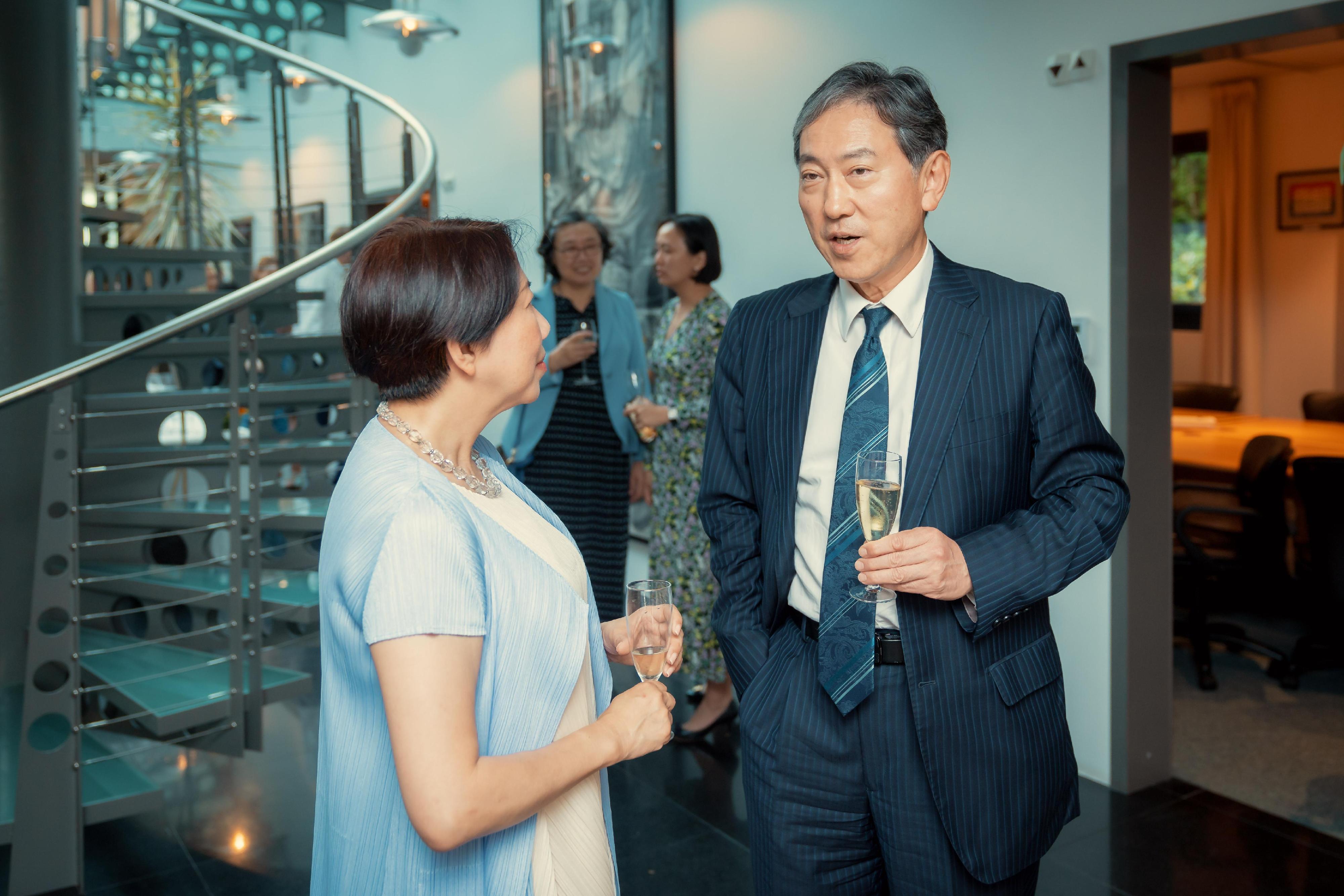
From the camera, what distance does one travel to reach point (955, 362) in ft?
5.06

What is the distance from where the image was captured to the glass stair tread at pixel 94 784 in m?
2.86

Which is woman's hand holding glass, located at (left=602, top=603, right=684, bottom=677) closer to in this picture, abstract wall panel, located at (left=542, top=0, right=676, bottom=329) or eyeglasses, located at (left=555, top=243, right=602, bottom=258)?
eyeglasses, located at (left=555, top=243, right=602, bottom=258)

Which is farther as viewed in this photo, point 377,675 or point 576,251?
point 576,251

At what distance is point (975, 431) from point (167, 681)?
2.94m

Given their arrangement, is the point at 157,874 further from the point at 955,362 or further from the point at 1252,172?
the point at 1252,172

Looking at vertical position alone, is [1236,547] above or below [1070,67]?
below

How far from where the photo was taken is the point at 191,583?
12.5 feet

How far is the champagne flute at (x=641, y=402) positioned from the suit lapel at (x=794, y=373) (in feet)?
6.30

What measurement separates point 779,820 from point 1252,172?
761 centimetres

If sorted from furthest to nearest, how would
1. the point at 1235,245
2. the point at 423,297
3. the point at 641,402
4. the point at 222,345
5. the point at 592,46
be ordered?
the point at 1235,245 → the point at 592,46 → the point at 222,345 → the point at 641,402 → the point at 423,297

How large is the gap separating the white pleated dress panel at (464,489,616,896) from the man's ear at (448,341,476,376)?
0.49ft

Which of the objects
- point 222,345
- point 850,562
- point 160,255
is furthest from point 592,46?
point 850,562

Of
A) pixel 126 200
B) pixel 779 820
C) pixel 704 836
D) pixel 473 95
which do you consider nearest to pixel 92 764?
pixel 704 836

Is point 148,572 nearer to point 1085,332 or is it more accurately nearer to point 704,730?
point 704,730
